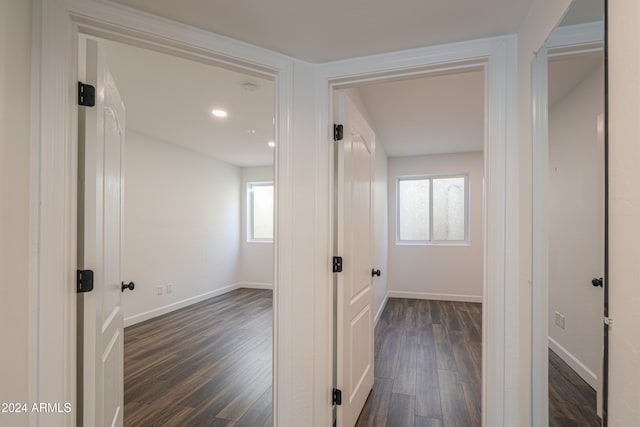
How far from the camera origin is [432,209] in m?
5.48

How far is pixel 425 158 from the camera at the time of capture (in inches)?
212

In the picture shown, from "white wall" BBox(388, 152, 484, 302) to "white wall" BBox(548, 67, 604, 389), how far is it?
451 centimetres

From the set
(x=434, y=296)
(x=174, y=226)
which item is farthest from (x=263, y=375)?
(x=434, y=296)

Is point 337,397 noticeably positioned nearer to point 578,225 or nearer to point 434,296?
point 578,225

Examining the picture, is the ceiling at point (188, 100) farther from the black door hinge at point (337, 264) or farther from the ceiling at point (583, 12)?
the ceiling at point (583, 12)

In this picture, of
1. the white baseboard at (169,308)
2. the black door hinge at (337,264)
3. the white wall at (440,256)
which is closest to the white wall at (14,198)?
the black door hinge at (337,264)

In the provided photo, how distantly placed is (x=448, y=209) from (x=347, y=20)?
470 cm

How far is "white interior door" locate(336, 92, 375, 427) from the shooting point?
1.77 m

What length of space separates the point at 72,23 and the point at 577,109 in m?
1.77

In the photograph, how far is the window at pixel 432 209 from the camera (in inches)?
210

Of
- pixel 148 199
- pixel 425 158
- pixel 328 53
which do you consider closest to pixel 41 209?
pixel 328 53

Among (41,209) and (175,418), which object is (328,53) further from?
(175,418)

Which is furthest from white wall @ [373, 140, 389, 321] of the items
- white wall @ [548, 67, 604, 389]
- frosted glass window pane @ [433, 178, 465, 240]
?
white wall @ [548, 67, 604, 389]

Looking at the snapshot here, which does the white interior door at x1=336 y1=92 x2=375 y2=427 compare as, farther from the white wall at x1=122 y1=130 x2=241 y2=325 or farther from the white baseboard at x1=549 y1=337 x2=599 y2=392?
the white wall at x1=122 y1=130 x2=241 y2=325
